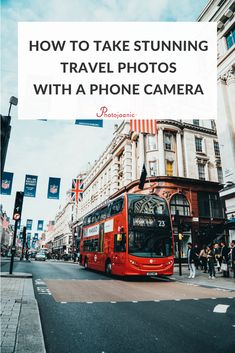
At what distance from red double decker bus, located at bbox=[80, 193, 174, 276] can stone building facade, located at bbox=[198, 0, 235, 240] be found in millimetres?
8032

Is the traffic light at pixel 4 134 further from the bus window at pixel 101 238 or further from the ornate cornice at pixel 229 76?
the ornate cornice at pixel 229 76

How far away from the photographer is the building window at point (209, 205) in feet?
101

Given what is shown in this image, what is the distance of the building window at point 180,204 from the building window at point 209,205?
1683 millimetres

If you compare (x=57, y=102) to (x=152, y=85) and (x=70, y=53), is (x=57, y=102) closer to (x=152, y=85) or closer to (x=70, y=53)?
(x=70, y=53)

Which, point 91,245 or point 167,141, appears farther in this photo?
point 167,141

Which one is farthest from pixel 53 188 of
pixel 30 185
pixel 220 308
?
pixel 220 308

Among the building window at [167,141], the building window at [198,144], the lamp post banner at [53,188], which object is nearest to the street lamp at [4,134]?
A: the lamp post banner at [53,188]

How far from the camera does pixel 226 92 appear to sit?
22.0m

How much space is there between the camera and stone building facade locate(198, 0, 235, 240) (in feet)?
66.0

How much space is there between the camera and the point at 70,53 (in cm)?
606

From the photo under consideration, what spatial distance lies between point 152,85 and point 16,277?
1030 cm

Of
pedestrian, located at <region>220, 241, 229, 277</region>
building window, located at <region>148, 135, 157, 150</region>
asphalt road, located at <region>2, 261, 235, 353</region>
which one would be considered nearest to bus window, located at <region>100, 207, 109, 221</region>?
pedestrian, located at <region>220, 241, 229, 277</region>

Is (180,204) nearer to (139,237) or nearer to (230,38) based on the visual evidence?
(230,38)

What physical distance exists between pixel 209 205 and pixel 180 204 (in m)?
3.90
